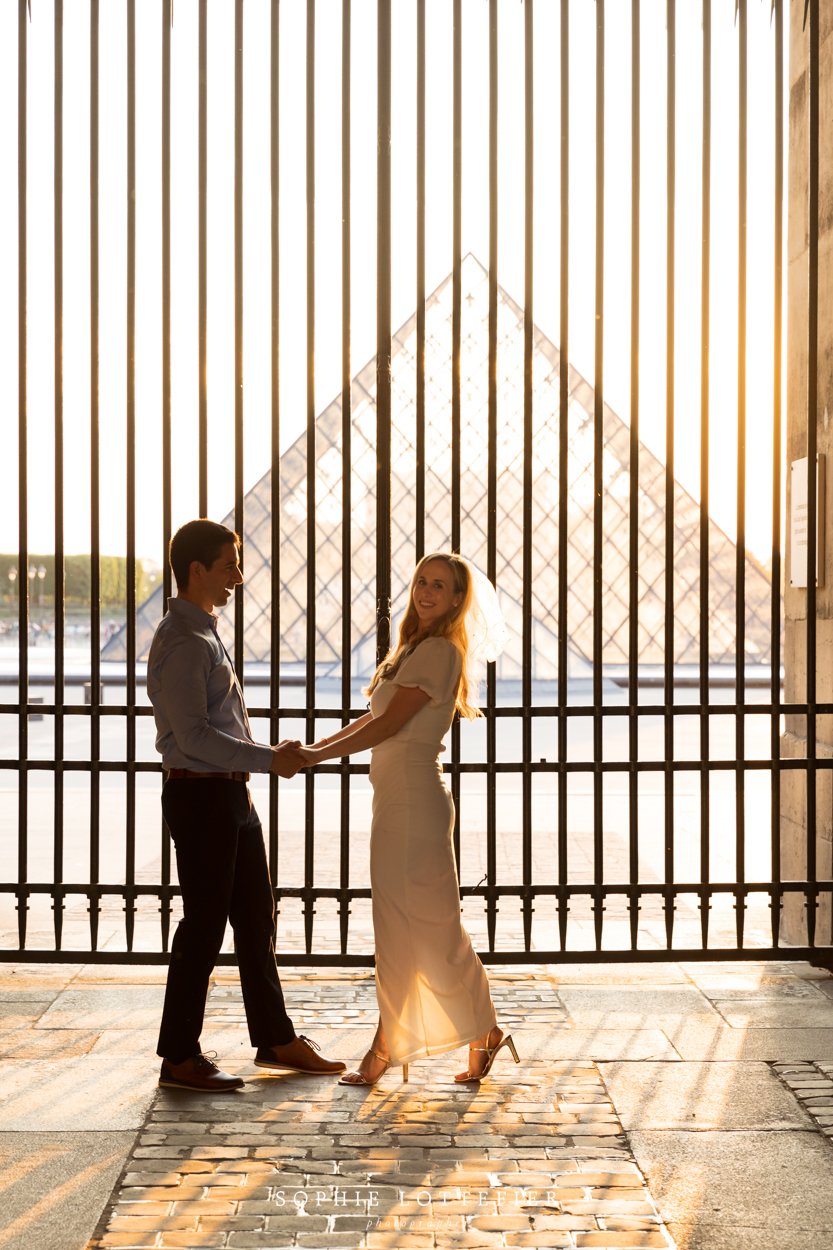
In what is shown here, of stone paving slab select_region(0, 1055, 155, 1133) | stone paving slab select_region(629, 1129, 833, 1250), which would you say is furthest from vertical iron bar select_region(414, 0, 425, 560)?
stone paving slab select_region(629, 1129, 833, 1250)

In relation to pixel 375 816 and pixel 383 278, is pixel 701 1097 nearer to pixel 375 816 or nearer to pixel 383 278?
pixel 375 816

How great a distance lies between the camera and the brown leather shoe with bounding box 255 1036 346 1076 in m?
3.30

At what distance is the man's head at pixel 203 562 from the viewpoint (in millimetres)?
3291

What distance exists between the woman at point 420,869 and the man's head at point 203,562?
1.50 ft

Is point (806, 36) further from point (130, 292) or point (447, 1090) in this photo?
point (447, 1090)

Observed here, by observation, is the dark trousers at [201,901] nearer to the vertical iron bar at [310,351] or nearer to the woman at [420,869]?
the woman at [420,869]

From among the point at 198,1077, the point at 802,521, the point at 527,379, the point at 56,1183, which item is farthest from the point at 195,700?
the point at 802,521

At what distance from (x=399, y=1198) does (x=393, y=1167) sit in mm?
153

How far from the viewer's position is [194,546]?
329 centimetres

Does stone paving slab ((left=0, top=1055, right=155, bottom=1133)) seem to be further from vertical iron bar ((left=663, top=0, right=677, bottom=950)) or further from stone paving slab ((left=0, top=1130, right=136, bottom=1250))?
vertical iron bar ((left=663, top=0, right=677, bottom=950))

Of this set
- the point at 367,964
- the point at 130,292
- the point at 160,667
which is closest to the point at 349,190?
the point at 130,292

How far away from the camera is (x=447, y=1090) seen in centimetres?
319

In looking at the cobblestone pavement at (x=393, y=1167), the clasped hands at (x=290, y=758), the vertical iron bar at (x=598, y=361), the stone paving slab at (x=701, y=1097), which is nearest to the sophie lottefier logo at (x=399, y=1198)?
the cobblestone pavement at (x=393, y=1167)

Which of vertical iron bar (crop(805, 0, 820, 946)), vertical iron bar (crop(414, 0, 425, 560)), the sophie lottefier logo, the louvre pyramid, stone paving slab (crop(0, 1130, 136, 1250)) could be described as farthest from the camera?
the louvre pyramid
